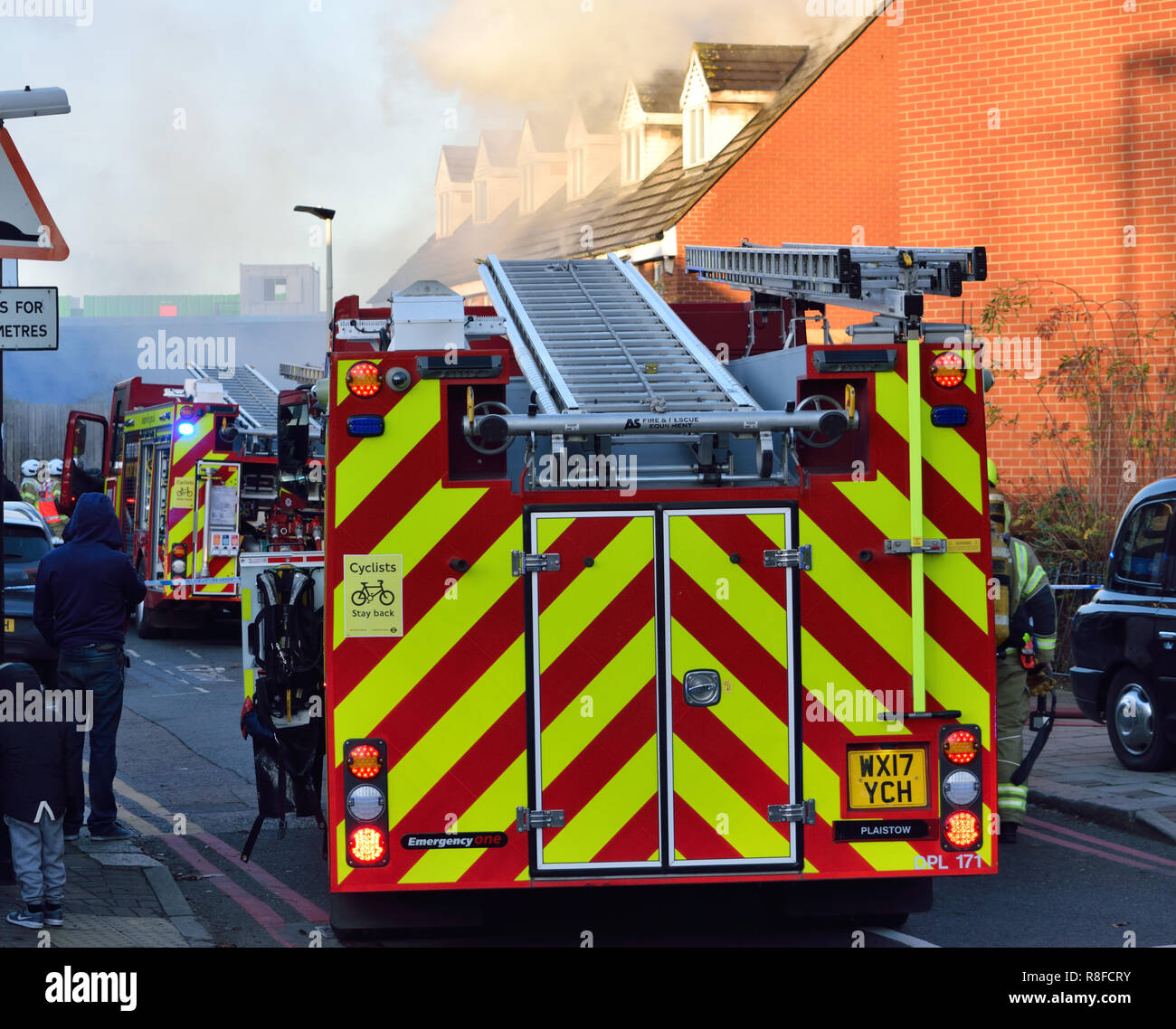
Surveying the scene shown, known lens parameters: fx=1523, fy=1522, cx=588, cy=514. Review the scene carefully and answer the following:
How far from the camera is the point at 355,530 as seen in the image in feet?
18.2

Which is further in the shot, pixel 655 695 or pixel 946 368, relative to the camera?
pixel 946 368

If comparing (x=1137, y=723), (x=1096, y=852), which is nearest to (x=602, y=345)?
(x=1096, y=852)

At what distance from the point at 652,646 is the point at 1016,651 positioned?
146 inches

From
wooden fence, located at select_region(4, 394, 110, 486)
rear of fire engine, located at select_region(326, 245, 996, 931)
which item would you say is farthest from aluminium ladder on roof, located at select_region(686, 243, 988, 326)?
wooden fence, located at select_region(4, 394, 110, 486)

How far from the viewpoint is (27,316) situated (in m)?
6.78

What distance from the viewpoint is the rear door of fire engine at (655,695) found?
554 centimetres

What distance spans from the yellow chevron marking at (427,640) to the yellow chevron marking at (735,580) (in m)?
0.60

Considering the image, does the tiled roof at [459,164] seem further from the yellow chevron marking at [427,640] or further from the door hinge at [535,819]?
the door hinge at [535,819]

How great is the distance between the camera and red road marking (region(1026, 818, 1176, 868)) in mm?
8297

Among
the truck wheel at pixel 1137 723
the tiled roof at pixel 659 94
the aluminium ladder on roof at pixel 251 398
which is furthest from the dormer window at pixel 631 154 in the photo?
the truck wheel at pixel 1137 723

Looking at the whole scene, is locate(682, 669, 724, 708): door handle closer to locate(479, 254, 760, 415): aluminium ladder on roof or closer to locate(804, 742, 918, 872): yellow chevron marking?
locate(804, 742, 918, 872): yellow chevron marking

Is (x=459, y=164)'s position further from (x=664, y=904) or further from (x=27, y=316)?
(x=664, y=904)

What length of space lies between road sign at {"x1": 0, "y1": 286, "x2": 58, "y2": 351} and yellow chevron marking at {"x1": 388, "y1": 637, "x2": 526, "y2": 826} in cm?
269
